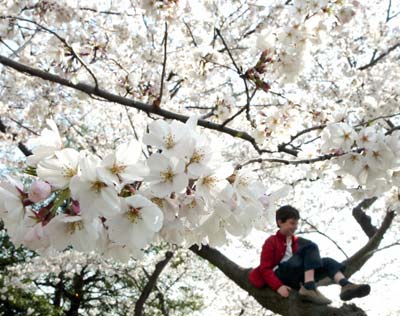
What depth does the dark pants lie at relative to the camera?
139 inches

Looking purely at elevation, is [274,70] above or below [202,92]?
below

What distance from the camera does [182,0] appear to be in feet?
9.68

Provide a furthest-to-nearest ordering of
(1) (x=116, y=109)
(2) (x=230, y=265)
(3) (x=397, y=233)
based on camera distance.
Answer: (3) (x=397, y=233), (1) (x=116, y=109), (2) (x=230, y=265)

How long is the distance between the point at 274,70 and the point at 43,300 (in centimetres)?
1437

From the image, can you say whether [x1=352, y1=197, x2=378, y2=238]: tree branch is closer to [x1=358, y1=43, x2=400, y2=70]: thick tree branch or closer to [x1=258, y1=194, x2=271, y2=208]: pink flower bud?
[x1=358, y1=43, x2=400, y2=70]: thick tree branch

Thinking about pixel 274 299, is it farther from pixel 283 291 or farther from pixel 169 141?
pixel 169 141

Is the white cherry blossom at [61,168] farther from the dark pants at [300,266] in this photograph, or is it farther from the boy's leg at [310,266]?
the dark pants at [300,266]

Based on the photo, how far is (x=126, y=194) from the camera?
105cm

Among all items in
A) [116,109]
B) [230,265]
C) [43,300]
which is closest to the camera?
[230,265]

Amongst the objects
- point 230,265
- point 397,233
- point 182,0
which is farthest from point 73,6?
point 397,233

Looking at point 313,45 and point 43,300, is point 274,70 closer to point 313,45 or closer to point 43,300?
point 313,45

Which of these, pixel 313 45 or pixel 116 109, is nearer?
pixel 313 45

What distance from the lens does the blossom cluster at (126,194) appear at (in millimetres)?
1007

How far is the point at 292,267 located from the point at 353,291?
43cm
